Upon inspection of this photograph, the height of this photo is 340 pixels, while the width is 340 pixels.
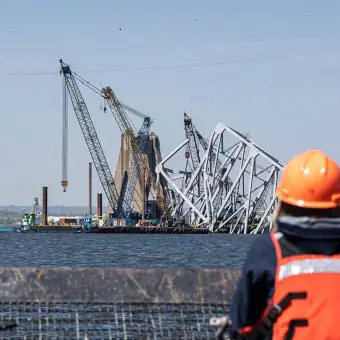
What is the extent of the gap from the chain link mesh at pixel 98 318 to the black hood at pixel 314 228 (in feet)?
5.90

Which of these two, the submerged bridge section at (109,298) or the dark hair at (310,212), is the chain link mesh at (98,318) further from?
the dark hair at (310,212)

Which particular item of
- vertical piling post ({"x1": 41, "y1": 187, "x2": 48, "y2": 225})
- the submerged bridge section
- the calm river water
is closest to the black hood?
the submerged bridge section

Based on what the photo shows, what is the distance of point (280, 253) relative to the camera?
188 inches

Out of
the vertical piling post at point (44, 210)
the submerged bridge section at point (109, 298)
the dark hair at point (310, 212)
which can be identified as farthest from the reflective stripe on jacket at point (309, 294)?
the vertical piling post at point (44, 210)

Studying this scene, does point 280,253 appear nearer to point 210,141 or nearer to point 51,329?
point 51,329

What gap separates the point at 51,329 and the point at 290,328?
2.15 meters

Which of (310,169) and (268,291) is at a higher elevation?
(310,169)

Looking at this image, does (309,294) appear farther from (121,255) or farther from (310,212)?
(121,255)

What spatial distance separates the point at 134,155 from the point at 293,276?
156766 millimetres

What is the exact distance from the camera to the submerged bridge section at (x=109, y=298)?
251 inches

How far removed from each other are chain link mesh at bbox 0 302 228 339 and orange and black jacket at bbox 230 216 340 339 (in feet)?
5.26

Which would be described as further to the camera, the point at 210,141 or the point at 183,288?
the point at 210,141

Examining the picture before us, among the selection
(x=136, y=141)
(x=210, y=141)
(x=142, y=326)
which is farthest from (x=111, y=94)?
(x=142, y=326)

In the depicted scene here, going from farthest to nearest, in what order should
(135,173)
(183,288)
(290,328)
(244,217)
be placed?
(135,173) < (244,217) < (183,288) < (290,328)
